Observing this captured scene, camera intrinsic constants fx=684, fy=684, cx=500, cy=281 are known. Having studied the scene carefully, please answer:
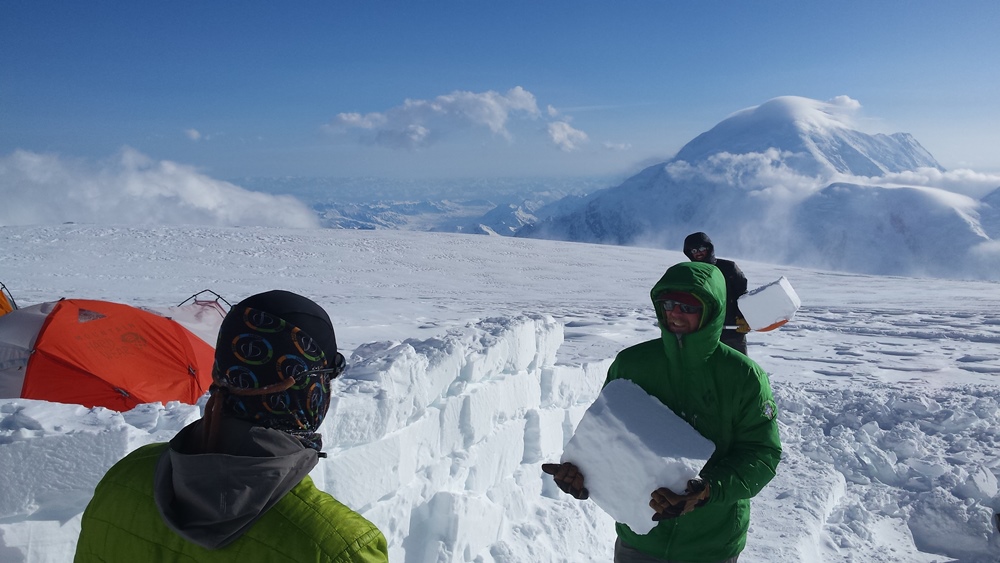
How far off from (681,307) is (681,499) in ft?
2.06

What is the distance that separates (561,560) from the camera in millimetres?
4074

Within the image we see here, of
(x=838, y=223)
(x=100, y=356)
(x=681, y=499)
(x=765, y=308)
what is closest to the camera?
(x=681, y=499)

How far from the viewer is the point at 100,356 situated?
5.27 meters

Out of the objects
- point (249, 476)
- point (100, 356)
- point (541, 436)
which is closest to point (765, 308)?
point (541, 436)

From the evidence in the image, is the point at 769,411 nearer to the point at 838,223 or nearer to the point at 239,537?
the point at 239,537

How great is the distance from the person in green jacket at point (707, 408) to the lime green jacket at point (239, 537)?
1323 millimetres

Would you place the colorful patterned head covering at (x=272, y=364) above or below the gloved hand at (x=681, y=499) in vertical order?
above

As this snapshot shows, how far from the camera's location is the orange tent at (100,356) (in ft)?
16.4

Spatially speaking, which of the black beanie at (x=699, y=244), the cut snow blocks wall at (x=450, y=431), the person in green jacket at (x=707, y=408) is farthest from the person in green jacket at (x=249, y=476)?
the black beanie at (x=699, y=244)

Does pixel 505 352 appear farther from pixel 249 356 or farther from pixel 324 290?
pixel 324 290

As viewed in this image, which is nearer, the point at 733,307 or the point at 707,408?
the point at 707,408

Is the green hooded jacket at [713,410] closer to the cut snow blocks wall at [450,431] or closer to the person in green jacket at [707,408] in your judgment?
the person in green jacket at [707,408]

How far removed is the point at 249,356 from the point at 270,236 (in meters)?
24.5

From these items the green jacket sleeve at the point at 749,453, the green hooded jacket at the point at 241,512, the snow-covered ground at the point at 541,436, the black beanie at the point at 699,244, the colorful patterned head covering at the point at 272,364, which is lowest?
the snow-covered ground at the point at 541,436
